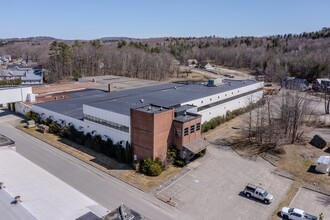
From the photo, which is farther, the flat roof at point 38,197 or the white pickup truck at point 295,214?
the white pickup truck at point 295,214

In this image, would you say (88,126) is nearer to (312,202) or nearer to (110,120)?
(110,120)

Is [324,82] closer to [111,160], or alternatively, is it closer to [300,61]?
[300,61]

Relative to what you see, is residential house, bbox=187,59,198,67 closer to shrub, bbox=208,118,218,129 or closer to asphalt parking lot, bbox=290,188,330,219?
shrub, bbox=208,118,218,129

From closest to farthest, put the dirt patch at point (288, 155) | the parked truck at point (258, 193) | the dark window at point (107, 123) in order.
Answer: the parked truck at point (258, 193) → the dirt patch at point (288, 155) → the dark window at point (107, 123)

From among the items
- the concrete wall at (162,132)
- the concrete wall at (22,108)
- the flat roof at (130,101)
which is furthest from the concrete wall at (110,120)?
the concrete wall at (22,108)

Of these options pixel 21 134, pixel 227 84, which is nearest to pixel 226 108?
pixel 227 84

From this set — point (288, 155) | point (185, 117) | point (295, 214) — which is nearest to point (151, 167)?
point (185, 117)

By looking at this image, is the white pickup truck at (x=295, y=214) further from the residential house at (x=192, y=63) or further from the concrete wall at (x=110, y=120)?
the residential house at (x=192, y=63)

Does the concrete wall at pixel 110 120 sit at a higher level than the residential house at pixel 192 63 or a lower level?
lower
